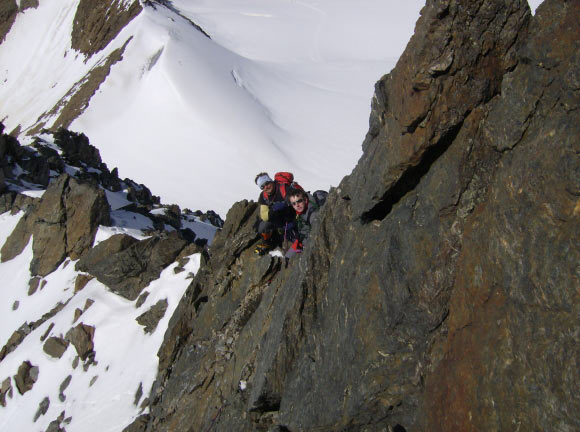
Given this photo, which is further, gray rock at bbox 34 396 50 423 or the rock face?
gray rock at bbox 34 396 50 423

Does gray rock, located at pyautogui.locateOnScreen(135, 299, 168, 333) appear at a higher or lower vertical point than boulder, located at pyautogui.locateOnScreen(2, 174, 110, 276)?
lower

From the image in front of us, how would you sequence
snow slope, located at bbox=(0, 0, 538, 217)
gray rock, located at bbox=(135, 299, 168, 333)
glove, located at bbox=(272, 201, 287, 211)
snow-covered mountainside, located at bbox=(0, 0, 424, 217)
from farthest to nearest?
1. snow-covered mountainside, located at bbox=(0, 0, 424, 217)
2. snow slope, located at bbox=(0, 0, 538, 217)
3. gray rock, located at bbox=(135, 299, 168, 333)
4. glove, located at bbox=(272, 201, 287, 211)

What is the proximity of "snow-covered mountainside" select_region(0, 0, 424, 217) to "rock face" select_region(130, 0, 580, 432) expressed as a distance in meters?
17.2

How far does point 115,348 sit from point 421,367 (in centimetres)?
790

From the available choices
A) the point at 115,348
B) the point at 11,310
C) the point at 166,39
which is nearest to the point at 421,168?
the point at 115,348

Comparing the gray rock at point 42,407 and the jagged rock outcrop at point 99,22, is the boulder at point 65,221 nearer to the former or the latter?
the gray rock at point 42,407

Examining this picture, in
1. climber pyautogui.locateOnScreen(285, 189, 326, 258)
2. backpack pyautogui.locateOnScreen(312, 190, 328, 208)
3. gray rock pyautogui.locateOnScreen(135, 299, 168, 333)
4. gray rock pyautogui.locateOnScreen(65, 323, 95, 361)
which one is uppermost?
backpack pyautogui.locateOnScreen(312, 190, 328, 208)

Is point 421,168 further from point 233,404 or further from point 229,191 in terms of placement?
point 229,191

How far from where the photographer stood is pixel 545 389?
2.68 meters

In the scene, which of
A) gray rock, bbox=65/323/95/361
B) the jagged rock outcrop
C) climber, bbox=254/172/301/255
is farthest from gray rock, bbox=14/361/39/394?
the jagged rock outcrop

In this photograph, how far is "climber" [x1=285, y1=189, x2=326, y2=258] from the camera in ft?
21.0

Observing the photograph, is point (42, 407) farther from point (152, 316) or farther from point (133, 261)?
point (133, 261)

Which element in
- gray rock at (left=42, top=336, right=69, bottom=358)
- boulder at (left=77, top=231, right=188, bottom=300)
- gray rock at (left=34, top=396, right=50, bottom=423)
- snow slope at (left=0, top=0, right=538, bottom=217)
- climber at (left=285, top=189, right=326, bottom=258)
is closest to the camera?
climber at (left=285, top=189, right=326, bottom=258)

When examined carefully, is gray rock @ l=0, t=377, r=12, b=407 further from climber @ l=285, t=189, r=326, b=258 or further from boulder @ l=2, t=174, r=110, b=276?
climber @ l=285, t=189, r=326, b=258
